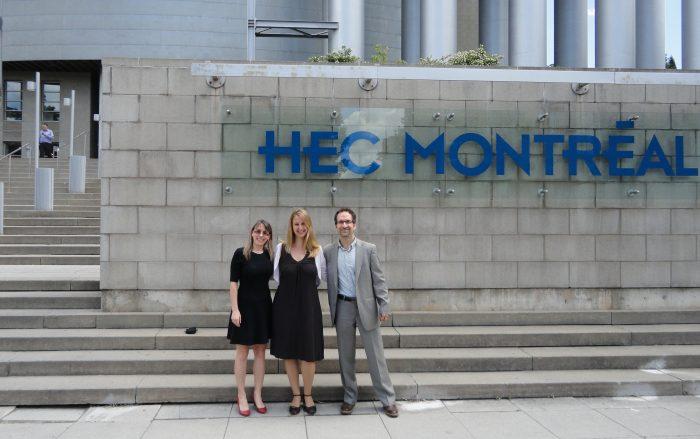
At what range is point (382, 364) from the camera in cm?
621

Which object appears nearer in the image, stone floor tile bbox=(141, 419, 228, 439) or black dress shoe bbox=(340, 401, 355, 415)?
stone floor tile bbox=(141, 419, 228, 439)

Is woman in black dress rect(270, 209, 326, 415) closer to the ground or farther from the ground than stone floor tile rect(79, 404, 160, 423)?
farther from the ground

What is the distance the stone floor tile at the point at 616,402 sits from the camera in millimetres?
6555

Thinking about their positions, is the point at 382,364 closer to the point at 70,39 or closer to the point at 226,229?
the point at 226,229

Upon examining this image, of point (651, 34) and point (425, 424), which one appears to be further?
point (651, 34)

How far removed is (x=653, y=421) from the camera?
19.9 feet

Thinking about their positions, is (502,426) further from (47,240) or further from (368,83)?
(47,240)

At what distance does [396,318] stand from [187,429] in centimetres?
339

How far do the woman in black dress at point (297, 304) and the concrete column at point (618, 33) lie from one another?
25.3 meters

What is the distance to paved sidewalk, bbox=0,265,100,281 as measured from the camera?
932 centimetres

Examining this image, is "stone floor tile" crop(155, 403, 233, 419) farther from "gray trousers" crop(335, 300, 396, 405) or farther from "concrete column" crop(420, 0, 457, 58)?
"concrete column" crop(420, 0, 457, 58)

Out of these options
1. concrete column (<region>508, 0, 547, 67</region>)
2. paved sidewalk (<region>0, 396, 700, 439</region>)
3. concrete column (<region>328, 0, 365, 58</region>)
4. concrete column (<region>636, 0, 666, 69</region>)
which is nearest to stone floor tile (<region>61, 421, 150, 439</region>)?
paved sidewalk (<region>0, 396, 700, 439</region>)

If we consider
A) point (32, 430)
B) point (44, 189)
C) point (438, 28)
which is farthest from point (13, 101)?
point (32, 430)

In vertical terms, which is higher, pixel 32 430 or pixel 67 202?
pixel 67 202
